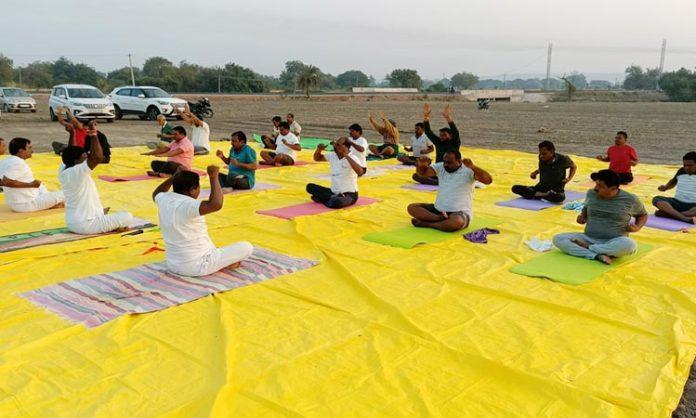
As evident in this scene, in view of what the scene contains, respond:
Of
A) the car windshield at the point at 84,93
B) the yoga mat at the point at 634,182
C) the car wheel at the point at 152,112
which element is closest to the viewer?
the yoga mat at the point at 634,182

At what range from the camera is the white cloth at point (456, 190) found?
6566 mm

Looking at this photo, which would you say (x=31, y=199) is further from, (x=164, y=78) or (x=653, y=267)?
(x=164, y=78)

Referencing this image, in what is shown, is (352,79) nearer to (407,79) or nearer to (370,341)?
(407,79)

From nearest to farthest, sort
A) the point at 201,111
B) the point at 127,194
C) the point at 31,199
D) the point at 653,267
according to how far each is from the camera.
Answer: the point at 653,267 → the point at 31,199 → the point at 127,194 → the point at 201,111

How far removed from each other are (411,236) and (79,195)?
148 inches

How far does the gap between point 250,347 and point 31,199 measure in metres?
5.36

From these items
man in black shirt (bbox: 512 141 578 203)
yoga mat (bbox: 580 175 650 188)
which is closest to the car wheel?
yoga mat (bbox: 580 175 650 188)

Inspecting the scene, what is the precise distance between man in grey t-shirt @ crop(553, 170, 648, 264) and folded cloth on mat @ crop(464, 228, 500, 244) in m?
0.93

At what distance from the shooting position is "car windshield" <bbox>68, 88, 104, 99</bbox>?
2133 centimetres

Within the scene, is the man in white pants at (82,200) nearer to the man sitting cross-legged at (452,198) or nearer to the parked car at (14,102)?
the man sitting cross-legged at (452,198)

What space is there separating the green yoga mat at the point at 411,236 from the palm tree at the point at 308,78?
54.6m

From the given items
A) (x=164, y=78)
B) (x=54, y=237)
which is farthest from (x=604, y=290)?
(x=164, y=78)

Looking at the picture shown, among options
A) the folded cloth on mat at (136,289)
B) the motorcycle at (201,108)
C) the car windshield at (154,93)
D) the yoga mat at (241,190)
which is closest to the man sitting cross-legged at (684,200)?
the folded cloth on mat at (136,289)

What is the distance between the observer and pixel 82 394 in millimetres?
3150
